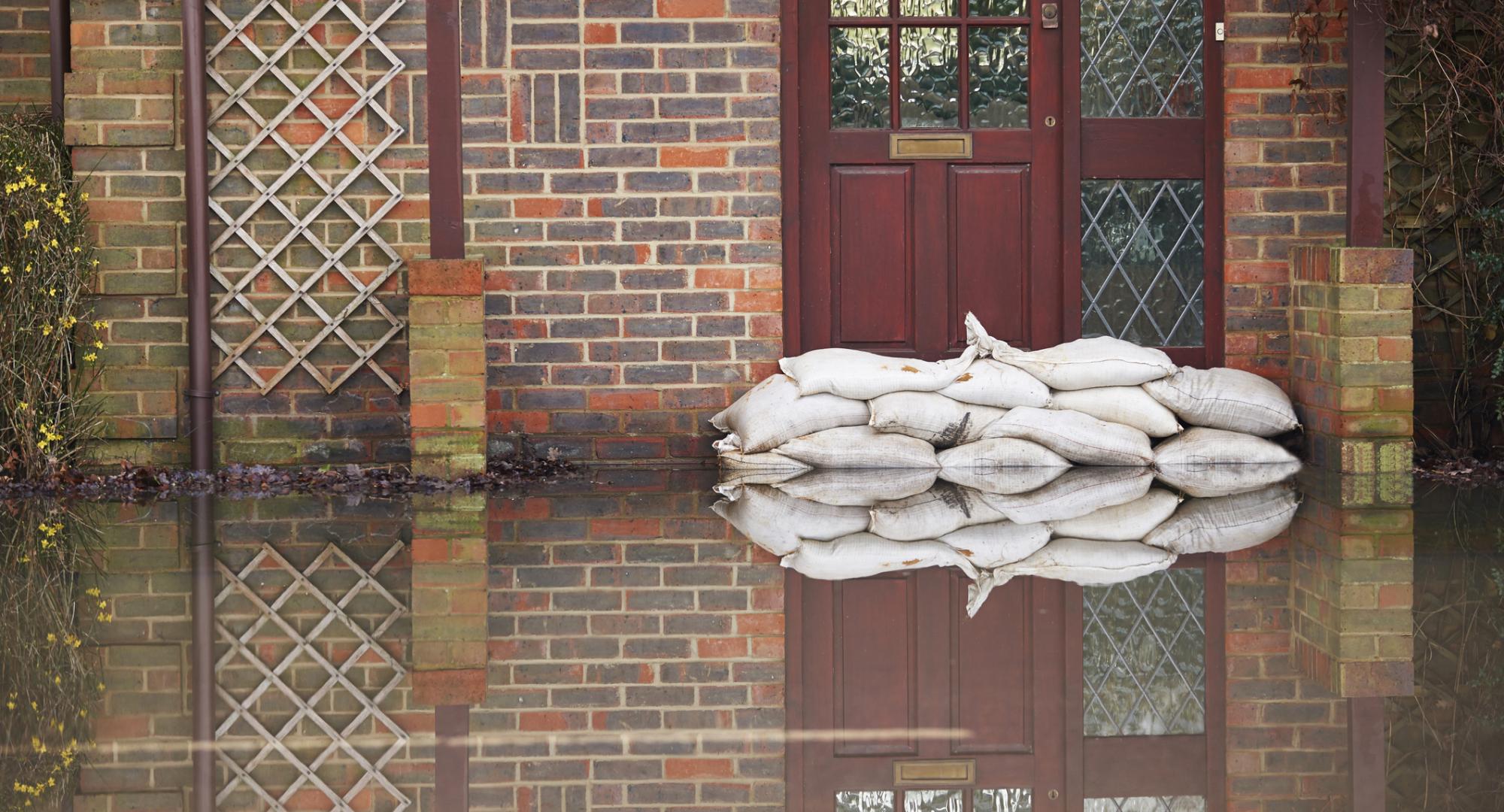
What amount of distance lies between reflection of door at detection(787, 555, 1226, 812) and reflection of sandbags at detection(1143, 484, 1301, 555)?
0.32 metres

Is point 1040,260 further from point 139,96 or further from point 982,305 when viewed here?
point 139,96

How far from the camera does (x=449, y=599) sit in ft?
14.6

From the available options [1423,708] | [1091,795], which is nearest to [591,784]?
[1091,795]

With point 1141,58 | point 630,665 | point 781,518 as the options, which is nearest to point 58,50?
point 781,518

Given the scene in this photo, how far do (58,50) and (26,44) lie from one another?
46cm

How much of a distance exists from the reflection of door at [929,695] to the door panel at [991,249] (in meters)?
2.74

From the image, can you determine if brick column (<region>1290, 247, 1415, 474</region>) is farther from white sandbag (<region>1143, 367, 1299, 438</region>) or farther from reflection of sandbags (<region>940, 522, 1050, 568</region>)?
reflection of sandbags (<region>940, 522, 1050, 568</region>)

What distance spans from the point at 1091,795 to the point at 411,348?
409 cm

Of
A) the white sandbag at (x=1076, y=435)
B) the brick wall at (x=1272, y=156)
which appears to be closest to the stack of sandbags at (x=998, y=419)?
the white sandbag at (x=1076, y=435)

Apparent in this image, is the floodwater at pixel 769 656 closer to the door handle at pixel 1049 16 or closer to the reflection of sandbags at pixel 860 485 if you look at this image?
the reflection of sandbags at pixel 860 485

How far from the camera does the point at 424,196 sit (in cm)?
679

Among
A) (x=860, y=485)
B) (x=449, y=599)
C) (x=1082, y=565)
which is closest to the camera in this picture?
(x=449, y=599)

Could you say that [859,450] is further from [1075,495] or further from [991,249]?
[991,249]

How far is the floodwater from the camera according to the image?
116 inches
